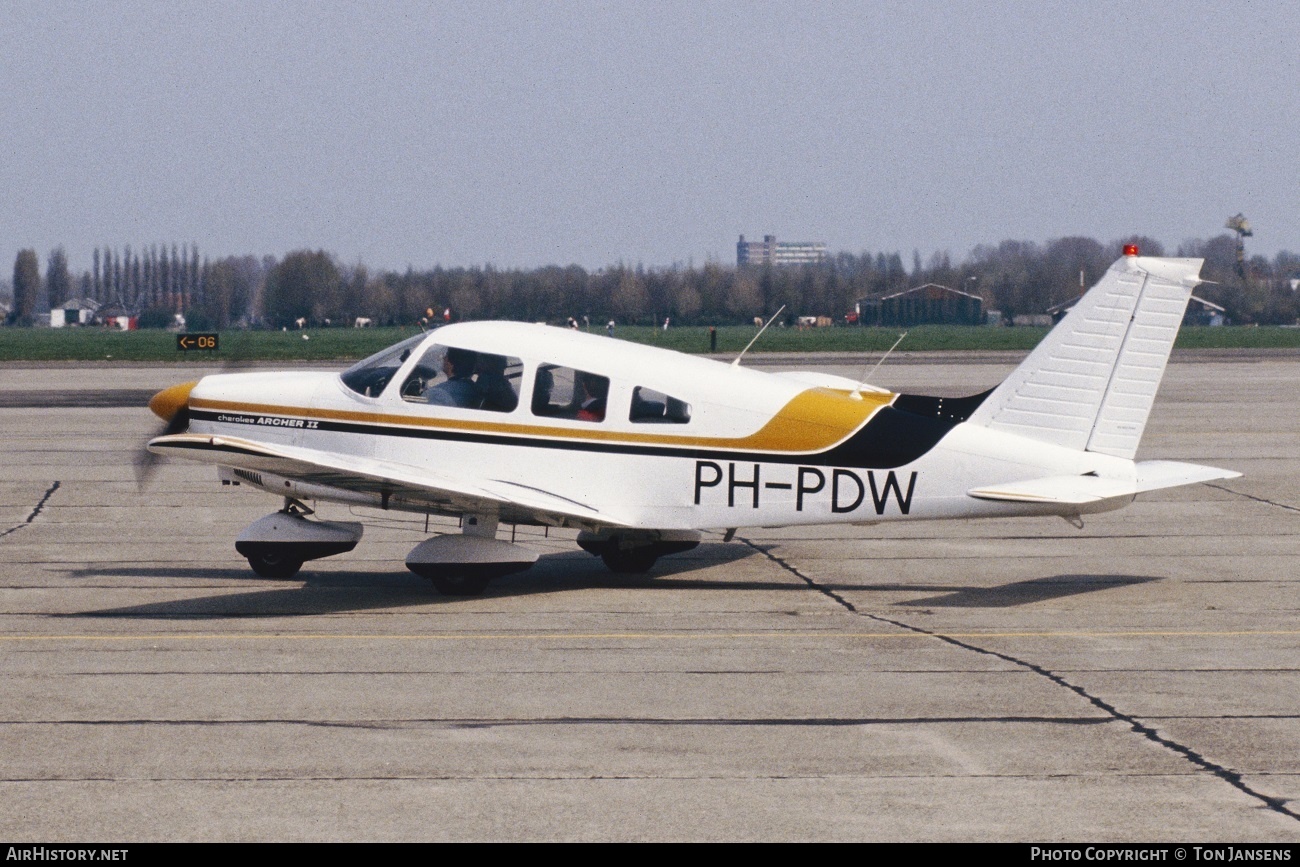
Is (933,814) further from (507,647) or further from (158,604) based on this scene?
(158,604)

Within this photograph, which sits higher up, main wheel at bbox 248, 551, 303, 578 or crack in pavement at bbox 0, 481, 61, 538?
main wheel at bbox 248, 551, 303, 578

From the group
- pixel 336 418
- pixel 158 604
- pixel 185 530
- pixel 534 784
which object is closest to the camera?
pixel 534 784

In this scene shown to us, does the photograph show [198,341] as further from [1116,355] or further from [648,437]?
[1116,355]

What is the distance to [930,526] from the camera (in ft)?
57.5

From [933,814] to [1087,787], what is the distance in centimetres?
85

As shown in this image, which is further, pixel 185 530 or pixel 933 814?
pixel 185 530

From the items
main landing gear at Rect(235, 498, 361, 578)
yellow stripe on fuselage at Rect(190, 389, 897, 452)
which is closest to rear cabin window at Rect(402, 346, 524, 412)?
yellow stripe on fuselage at Rect(190, 389, 897, 452)

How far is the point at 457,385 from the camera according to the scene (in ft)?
43.5

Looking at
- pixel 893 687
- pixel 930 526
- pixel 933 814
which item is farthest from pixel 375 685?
pixel 930 526

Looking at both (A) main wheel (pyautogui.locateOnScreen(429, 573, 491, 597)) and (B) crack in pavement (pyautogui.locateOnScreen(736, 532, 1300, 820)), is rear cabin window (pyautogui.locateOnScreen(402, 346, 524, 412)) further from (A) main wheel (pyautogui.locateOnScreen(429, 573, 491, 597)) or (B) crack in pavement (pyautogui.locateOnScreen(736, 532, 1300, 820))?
(B) crack in pavement (pyautogui.locateOnScreen(736, 532, 1300, 820))

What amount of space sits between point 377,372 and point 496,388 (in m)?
1.05

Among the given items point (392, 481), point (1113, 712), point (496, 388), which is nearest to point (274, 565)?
point (392, 481)

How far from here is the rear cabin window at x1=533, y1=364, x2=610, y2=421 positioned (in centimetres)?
1316

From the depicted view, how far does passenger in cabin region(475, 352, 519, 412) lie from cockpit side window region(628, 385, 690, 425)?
974 millimetres
